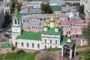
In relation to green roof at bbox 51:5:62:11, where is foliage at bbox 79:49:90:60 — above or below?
below

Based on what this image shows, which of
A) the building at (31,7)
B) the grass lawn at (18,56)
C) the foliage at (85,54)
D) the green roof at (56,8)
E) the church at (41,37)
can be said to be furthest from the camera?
the green roof at (56,8)

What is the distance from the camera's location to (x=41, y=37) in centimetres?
3294

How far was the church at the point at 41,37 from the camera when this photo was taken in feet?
106

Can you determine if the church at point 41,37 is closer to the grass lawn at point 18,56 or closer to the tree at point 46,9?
the grass lawn at point 18,56

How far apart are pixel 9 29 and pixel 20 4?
11583 millimetres

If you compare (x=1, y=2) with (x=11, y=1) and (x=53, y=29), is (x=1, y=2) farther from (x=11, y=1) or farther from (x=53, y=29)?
(x=53, y=29)

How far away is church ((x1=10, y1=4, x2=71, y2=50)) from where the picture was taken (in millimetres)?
32375

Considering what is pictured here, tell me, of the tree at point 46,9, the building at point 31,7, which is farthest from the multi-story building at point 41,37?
the tree at point 46,9

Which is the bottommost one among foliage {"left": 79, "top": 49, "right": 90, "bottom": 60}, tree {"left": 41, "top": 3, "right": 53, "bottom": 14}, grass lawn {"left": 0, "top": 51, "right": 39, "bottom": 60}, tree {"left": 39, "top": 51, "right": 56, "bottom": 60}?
grass lawn {"left": 0, "top": 51, "right": 39, "bottom": 60}

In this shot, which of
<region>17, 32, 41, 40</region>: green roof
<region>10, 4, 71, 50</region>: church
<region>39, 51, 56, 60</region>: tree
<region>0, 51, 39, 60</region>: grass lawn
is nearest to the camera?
<region>39, 51, 56, 60</region>: tree

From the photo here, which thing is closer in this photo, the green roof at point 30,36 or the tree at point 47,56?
the tree at point 47,56

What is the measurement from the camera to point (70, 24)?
39.9 meters

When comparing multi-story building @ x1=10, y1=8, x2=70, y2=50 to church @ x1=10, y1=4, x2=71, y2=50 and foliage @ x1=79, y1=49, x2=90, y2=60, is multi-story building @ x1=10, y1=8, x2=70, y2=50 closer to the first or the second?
church @ x1=10, y1=4, x2=71, y2=50

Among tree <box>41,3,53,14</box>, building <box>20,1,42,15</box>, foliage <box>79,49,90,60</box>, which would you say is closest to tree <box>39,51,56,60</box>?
foliage <box>79,49,90,60</box>
